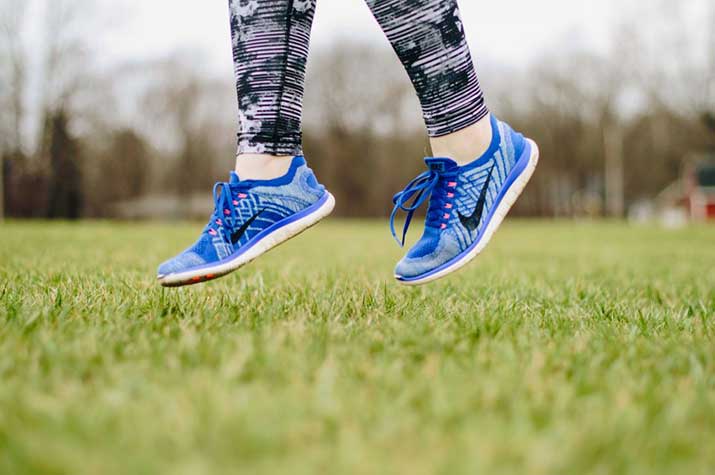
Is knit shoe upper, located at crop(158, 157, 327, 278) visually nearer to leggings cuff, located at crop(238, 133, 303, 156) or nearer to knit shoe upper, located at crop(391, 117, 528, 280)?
leggings cuff, located at crop(238, 133, 303, 156)

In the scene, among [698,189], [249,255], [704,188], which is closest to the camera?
[249,255]

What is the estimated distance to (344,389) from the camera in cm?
93

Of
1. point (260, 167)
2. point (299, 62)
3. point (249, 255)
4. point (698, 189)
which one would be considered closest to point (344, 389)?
point (249, 255)

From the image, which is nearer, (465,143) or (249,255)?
(249,255)

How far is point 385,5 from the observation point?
1.55m

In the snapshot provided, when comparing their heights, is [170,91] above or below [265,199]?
above

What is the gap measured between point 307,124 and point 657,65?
16.4 metres

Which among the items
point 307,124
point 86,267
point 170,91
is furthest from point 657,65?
point 86,267

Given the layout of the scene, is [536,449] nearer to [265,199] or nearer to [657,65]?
[265,199]

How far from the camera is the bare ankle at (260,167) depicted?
167 cm

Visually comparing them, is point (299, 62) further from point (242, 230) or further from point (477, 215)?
point (477, 215)

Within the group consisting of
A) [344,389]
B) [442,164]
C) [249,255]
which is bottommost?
[344,389]

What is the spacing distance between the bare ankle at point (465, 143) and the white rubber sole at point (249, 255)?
0.32 meters

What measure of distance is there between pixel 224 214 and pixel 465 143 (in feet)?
2.09
